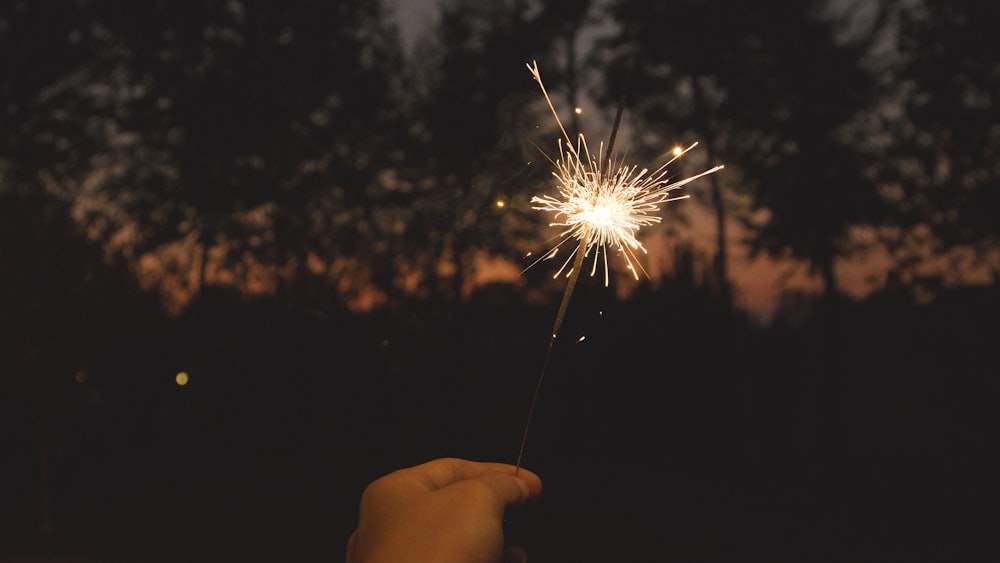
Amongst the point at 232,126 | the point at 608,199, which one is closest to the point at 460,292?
the point at 232,126

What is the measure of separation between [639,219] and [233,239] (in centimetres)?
1989

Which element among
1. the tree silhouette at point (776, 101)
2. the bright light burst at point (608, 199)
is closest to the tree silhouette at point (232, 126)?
the tree silhouette at point (776, 101)

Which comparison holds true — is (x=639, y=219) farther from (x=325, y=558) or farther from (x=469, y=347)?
(x=469, y=347)

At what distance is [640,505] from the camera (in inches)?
696

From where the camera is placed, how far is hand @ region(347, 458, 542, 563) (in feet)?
8.78

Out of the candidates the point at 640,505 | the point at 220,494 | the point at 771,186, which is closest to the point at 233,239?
the point at 220,494

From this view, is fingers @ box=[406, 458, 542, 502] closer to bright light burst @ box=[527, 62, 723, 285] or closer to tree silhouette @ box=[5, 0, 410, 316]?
bright light burst @ box=[527, 62, 723, 285]

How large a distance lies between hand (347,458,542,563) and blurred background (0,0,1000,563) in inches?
423

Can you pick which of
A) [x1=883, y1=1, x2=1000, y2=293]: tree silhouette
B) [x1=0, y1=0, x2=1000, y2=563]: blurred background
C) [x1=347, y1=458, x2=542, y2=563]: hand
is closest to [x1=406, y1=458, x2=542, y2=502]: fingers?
[x1=347, y1=458, x2=542, y2=563]: hand

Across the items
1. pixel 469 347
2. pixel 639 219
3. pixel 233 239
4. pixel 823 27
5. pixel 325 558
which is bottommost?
pixel 325 558

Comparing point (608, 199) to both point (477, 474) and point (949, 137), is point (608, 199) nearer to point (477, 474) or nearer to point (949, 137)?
point (477, 474)

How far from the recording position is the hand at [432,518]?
2676mm

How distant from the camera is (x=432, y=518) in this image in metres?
2.78

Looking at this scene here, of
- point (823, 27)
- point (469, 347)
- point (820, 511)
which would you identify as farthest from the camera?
point (469, 347)
